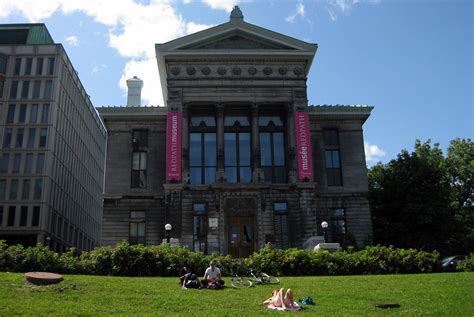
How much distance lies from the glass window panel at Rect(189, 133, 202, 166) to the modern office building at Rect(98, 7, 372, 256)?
0.10 m

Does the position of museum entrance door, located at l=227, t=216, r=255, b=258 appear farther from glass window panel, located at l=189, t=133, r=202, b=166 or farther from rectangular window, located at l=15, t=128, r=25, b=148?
rectangular window, located at l=15, t=128, r=25, b=148

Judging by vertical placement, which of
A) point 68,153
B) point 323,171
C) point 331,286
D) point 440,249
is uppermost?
point 68,153

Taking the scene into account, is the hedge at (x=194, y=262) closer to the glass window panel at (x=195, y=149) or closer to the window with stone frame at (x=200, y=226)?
the window with stone frame at (x=200, y=226)

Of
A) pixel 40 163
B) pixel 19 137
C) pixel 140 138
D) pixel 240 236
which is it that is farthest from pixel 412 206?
pixel 19 137

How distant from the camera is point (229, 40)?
164ft

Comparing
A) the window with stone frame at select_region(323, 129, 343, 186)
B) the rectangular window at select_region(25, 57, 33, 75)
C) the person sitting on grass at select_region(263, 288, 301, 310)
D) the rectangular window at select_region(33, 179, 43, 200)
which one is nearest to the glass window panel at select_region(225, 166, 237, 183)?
the window with stone frame at select_region(323, 129, 343, 186)

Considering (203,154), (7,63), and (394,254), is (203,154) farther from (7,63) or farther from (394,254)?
(7,63)

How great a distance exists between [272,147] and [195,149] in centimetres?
736

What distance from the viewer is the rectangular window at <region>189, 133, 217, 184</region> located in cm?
4822

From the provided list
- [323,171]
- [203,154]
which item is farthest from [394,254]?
[203,154]

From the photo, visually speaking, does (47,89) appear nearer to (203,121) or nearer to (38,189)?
(38,189)

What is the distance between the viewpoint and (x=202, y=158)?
160ft

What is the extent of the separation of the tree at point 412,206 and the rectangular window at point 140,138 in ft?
77.3

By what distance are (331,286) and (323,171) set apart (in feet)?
92.4
